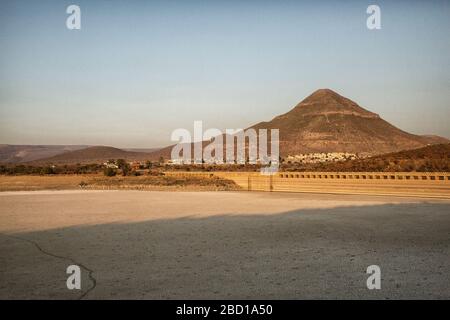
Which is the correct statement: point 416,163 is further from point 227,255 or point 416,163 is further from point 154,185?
point 227,255

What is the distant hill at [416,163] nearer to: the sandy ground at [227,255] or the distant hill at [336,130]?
the sandy ground at [227,255]

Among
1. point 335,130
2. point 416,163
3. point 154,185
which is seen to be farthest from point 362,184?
point 335,130

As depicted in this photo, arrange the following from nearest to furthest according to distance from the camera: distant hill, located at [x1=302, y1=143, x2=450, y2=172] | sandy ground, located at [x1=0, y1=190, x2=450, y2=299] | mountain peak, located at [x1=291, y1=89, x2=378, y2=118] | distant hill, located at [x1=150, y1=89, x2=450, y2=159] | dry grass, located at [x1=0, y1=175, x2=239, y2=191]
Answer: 1. sandy ground, located at [x1=0, y1=190, x2=450, y2=299]
2. dry grass, located at [x1=0, y1=175, x2=239, y2=191]
3. distant hill, located at [x1=302, y1=143, x2=450, y2=172]
4. distant hill, located at [x1=150, y1=89, x2=450, y2=159]
5. mountain peak, located at [x1=291, y1=89, x2=378, y2=118]

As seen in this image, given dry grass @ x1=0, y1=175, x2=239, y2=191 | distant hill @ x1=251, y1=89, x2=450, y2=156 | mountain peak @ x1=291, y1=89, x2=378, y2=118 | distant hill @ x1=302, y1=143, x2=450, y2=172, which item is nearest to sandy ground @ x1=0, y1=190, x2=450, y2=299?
dry grass @ x1=0, y1=175, x2=239, y2=191

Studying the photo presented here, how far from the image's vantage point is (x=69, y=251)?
9328mm

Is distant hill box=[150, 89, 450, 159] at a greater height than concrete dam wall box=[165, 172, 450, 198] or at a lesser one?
greater

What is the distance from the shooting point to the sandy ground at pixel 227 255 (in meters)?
6.37

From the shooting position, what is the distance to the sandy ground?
20.9 ft

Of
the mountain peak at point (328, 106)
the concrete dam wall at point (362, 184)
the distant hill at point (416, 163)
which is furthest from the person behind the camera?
the mountain peak at point (328, 106)

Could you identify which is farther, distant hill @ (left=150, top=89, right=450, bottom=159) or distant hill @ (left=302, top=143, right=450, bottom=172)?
distant hill @ (left=150, top=89, right=450, bottom=159)

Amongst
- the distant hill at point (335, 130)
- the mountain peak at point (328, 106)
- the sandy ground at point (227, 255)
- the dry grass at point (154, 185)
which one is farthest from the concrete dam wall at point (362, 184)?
the mountain peak at point (328, 106)

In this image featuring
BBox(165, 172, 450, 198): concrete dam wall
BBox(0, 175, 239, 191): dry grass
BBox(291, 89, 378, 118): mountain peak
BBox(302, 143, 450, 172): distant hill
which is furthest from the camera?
BBox(291, 89, 378, 118): mountain peak

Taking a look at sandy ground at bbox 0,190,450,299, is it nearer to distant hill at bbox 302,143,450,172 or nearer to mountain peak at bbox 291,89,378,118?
distant hill at bbox 302,143,450,172
